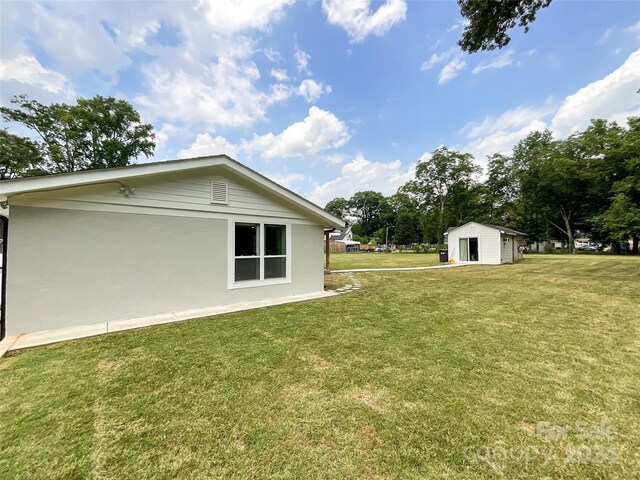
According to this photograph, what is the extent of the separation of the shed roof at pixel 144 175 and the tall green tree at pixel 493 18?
6131 mm

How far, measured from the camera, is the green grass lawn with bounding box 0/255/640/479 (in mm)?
1866

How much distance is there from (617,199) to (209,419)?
104ft

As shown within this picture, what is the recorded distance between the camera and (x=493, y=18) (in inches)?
275

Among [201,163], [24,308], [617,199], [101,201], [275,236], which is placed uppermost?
[617,199]

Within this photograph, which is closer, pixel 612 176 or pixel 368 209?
pixel 612 176

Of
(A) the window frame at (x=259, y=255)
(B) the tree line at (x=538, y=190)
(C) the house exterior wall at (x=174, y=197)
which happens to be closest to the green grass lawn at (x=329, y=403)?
(A) the window frame at (x=259, y=255)

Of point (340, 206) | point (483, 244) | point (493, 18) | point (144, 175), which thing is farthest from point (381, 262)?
point (340, 206)

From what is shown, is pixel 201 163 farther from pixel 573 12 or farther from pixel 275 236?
pixel 573 12

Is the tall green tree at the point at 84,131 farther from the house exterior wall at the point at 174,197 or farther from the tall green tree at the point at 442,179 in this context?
the tall green tree at the point at 442,179

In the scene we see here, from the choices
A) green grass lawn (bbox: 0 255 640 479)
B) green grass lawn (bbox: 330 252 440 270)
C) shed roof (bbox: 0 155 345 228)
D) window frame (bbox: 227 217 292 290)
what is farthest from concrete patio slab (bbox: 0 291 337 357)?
green grass lawn (bbox: 330 252 440 270)

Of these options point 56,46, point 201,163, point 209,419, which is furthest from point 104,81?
point 209,419

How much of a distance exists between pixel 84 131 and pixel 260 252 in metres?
26.5

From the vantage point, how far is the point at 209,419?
2.33m

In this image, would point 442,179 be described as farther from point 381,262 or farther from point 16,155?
point 16,155
